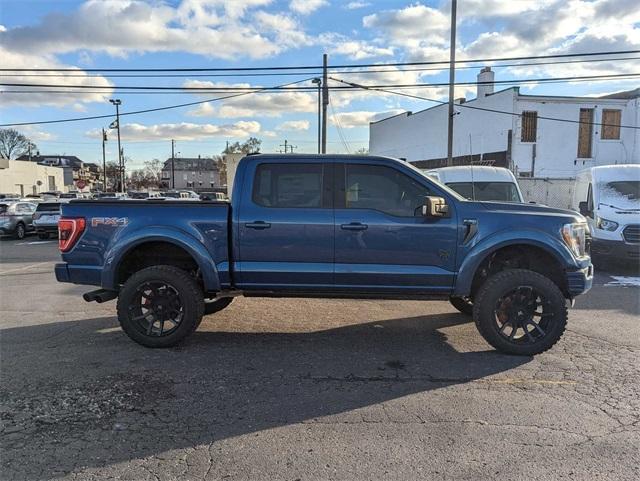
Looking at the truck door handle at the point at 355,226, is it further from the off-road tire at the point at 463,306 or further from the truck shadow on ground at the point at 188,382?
the off-road tire at the point at 463,306

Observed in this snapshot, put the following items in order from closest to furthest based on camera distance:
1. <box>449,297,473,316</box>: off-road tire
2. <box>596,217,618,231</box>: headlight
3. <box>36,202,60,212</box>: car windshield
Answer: <box>449,297,473,316</box>: off-road tire
<box>596,217,618,231</box>: headlight
<box>36,202,60,212</box>: car windshield

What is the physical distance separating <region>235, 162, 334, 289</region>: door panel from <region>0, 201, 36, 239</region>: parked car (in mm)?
17864

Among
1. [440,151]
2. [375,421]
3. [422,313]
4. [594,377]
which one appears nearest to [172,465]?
[375,421]

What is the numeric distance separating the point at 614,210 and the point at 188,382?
997 centimetres

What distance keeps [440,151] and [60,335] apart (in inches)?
1531

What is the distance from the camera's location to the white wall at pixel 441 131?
31719 mm

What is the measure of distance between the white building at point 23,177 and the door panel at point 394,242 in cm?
6151

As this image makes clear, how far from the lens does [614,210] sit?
10750 mm

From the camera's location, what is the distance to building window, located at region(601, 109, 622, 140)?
3034 cm

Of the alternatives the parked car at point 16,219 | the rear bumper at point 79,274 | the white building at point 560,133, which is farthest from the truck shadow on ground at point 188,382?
the white building at point 560,133

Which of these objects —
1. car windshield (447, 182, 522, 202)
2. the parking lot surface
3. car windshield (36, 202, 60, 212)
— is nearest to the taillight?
the parking lot surface

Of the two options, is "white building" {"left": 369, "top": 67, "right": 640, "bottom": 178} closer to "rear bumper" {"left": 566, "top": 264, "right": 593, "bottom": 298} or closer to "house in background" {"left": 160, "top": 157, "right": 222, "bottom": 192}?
"rear bumper" {"left": 566, "top": 264, "right": 593, "bottom": 298}

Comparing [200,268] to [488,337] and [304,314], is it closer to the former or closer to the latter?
[304,314]

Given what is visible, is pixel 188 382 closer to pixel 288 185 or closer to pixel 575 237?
pixel 288 185
